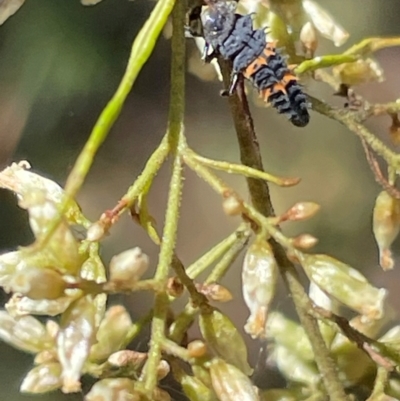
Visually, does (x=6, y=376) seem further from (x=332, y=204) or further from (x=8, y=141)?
(x=332, y=204)

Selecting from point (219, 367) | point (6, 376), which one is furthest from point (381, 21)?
point (219, 367)

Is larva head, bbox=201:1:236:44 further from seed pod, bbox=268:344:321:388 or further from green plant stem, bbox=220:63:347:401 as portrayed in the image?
seed pod, bbox=268:344:321:388

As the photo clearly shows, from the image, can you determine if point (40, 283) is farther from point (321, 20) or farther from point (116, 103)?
point (321, 20)

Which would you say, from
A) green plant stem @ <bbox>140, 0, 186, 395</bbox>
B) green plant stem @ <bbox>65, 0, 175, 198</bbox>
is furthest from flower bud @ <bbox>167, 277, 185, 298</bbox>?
green plant stem @ <bbox>65, 0, 175, 198</bbox>

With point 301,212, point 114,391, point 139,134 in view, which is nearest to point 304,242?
point 301,212

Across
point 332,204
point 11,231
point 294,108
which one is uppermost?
point 294,108

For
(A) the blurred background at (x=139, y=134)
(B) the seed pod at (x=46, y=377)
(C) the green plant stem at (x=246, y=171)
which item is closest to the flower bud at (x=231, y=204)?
(C) the green plant stem at (x=246, y=171)
